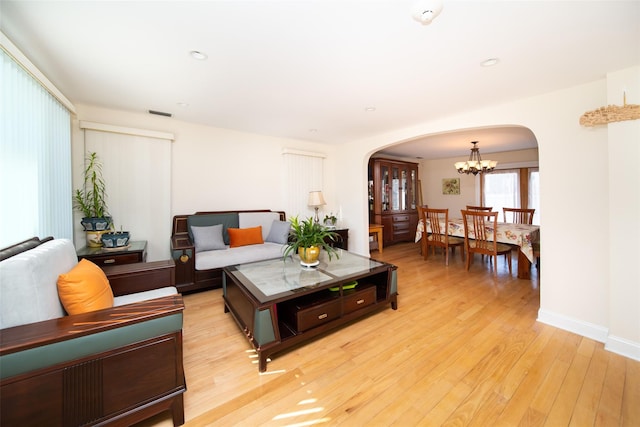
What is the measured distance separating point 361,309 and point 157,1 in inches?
102

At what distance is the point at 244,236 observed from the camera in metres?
3.59

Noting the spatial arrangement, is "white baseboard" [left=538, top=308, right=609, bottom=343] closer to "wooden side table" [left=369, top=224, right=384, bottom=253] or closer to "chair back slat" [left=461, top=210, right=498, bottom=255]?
"chair back slat" [left=461, top=210, right=498, bottom=255]

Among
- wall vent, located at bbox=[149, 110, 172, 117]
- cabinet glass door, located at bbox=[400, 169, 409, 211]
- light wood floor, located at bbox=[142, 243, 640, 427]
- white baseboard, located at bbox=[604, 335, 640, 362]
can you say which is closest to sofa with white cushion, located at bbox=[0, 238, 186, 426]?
light wood floor, located at bbox=[142, 243, 640, 427]

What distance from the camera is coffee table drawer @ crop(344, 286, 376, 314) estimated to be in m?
2.17

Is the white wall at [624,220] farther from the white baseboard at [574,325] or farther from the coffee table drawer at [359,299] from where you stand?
the coffee table drawer at [359,299]

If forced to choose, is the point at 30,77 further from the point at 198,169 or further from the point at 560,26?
the point at 560,26

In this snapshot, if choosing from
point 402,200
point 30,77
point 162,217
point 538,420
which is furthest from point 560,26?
point 402,200

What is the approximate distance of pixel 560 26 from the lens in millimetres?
1505

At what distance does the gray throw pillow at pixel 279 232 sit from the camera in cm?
378

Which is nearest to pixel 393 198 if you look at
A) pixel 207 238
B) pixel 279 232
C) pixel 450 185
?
pixel 450 185

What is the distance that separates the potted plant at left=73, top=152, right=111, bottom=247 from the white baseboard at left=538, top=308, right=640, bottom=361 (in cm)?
469

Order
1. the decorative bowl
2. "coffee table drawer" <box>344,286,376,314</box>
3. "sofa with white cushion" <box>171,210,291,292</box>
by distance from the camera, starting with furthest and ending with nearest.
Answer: "sofa with white cushion" <box>171,210,291,292</box>, the decorative bowl, "coffee table drawer" <box>344,286,376,314</box>

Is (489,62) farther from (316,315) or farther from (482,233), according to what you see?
(482,233)

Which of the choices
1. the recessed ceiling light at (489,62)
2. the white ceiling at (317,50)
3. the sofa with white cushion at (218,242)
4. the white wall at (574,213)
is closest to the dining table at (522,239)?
the white wall at (574,213)
